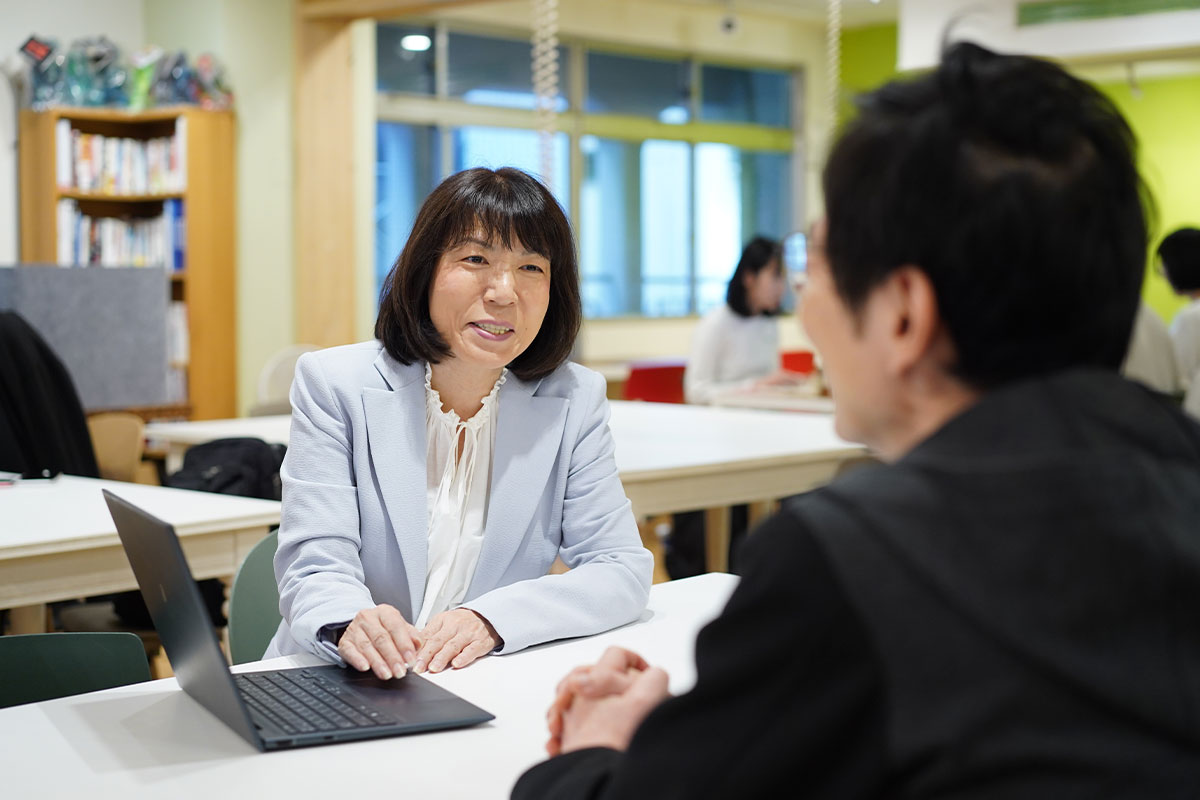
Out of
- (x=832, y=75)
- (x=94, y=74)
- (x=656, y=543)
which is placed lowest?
(x=656, y=543)

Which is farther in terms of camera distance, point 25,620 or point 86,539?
point 25,620

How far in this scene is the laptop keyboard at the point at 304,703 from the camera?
4.10 ft

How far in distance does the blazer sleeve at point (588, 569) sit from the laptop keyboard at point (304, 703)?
0.25m

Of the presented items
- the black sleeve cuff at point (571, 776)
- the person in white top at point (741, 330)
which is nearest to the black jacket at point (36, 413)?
the black sleeve cuff at point (571, 776)

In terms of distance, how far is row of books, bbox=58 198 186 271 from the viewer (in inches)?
252

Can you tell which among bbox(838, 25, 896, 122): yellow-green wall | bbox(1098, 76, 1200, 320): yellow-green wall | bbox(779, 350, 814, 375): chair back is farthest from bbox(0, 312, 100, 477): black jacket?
bbox(1098, 76, 1200, 320): yellow-green wall

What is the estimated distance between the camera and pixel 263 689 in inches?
54.0

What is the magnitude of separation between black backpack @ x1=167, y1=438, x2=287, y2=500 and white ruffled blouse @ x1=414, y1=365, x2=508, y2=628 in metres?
1.36

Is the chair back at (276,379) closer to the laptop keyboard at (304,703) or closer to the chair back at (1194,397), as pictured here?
the chair back at (1194,397)

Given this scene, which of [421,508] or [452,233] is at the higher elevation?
[452,233]

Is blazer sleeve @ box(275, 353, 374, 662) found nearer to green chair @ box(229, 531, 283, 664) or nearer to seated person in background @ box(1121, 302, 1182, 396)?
green chair @ box(229, 531, 283, 664)

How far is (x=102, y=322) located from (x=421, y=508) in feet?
15.1

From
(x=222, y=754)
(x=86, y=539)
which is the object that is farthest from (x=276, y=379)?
(x=222, y=754)

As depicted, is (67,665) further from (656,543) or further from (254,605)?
(656,543)
